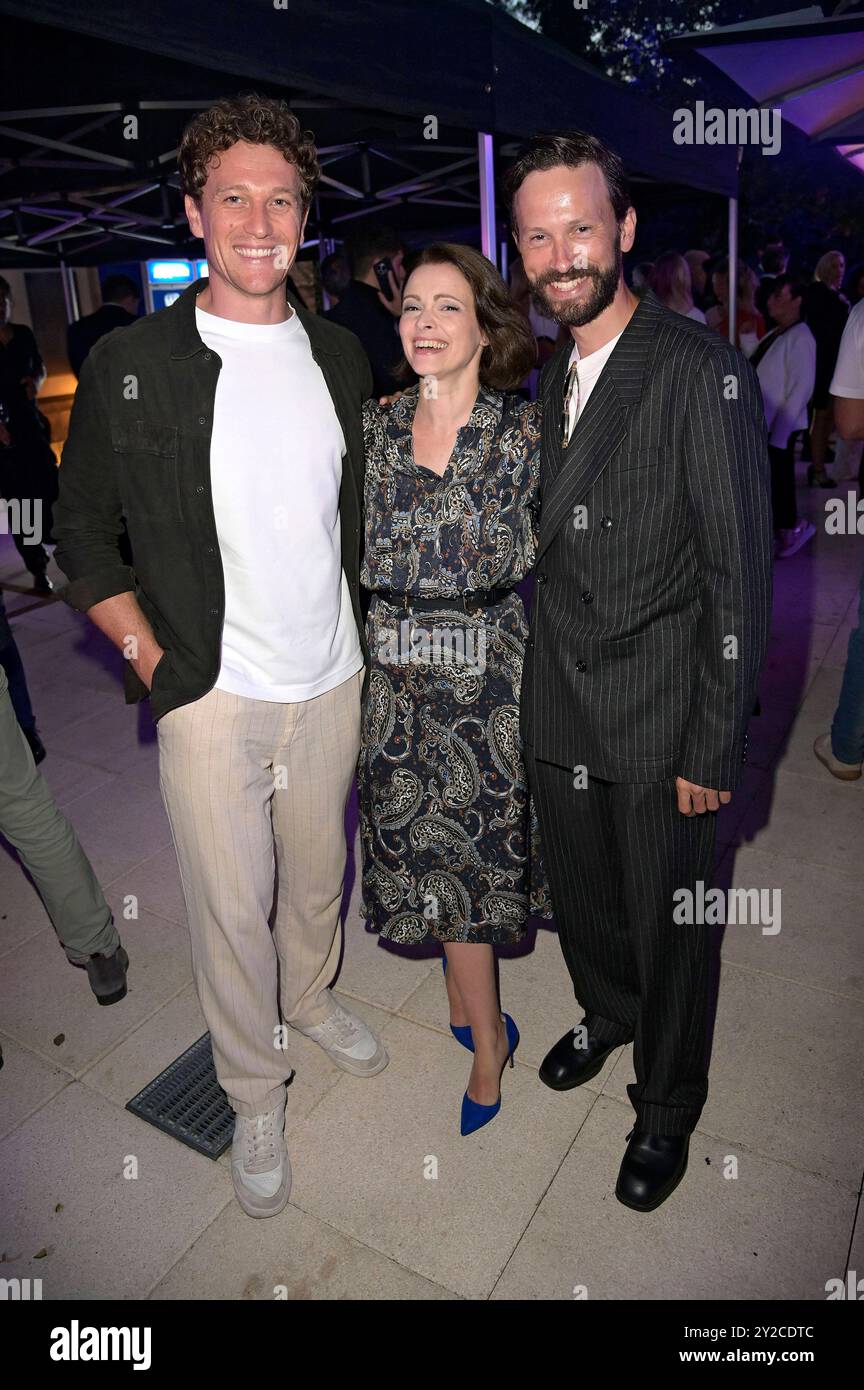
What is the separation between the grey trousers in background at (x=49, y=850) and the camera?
108 inches

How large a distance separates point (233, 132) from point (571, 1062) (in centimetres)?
249

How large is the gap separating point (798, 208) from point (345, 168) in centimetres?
1814

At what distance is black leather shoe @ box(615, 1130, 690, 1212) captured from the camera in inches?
89.2

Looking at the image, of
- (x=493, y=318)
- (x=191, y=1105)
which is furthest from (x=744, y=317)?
(x=191, y=1105)

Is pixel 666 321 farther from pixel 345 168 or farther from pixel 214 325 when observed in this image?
pixel 345 168

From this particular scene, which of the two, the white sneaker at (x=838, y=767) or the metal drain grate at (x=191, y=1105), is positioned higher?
the white sneaker at (x=838, y=767)

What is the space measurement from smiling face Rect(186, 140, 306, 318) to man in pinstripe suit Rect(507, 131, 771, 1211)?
19.7 inches

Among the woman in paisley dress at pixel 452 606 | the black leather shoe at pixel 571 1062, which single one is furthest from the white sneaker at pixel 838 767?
the woman in paisley dress at pixel 452 606

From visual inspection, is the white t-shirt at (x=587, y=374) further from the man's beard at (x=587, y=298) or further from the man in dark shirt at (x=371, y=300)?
the man in dark shirt at (x=371, y=300)

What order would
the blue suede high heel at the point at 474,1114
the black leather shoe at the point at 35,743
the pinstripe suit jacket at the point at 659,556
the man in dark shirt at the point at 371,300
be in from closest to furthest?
the pinstripe suit jacket at the point at 659,556, the blue suede high heel at the point at 474,1114, the black leather shoe at the point at 35,743, the man in dark shirt at the point at 371,300

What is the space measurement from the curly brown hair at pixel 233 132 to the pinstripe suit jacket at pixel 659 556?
79cm

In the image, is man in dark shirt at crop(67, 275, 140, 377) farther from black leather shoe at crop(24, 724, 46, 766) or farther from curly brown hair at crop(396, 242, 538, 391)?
curly brown hair at crop(396, 242, 538, 391)

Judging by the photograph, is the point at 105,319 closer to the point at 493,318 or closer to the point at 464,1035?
the point at 493,318

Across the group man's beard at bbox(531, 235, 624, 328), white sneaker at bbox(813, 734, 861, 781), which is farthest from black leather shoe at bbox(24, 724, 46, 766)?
white sneaker at bbox(813, 734, 861, 781)
